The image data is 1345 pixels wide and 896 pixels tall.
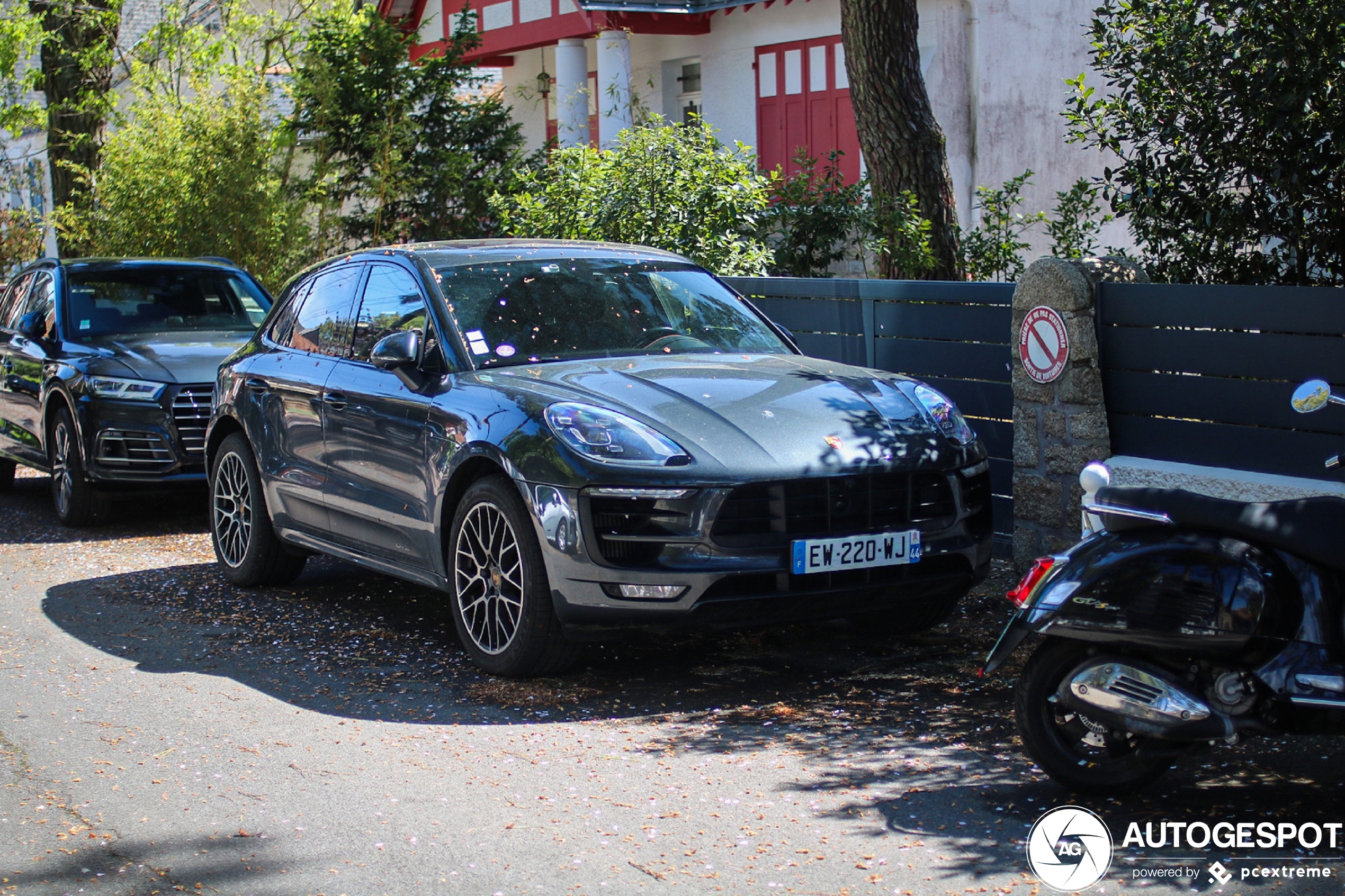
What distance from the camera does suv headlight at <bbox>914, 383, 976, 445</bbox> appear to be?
21.1ft

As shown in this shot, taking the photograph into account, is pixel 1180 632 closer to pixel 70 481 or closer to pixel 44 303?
pixel 70 481

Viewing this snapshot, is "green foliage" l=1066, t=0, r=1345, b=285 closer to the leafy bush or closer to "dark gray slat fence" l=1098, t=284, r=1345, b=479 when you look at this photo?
"dark gray slat fence" l=1098, t=284, r=1345, b=479

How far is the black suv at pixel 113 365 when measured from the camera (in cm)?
1035

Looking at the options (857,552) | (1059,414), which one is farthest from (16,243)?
(857,552)

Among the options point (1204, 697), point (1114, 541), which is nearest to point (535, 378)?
point (1114, 541)

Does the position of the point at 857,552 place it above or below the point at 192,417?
below

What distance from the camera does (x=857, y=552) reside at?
5871 mm

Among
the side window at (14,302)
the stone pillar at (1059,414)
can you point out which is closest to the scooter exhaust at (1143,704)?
the stone pillar at (1059,414)

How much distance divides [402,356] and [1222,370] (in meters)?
3.75

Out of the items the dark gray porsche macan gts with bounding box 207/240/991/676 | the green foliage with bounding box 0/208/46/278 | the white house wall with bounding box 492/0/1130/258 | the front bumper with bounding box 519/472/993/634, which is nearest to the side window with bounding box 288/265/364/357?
the dark gray porsche macan gts with bounding box 207/240/991/676

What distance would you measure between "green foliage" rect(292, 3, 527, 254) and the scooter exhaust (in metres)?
14.0

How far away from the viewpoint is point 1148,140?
8.20 m

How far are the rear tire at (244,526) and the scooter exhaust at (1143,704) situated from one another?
4772 mm

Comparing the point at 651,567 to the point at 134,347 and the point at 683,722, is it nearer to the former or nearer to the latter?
the point at 683,722
